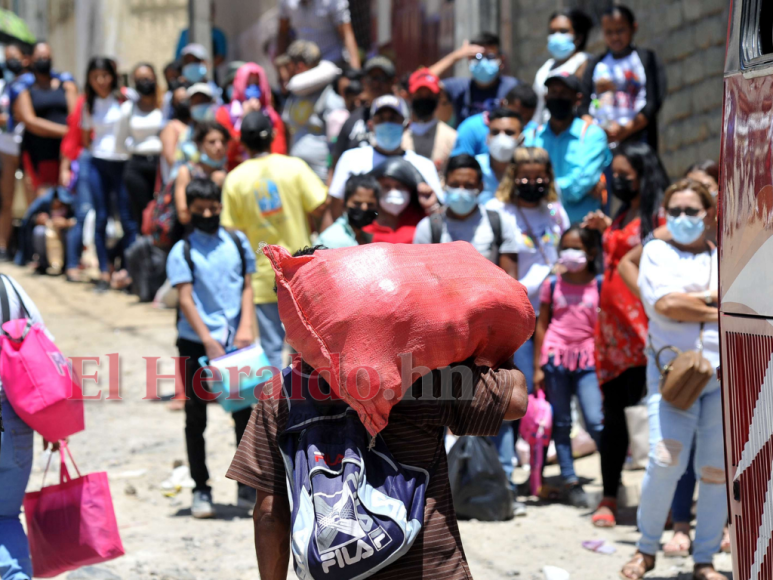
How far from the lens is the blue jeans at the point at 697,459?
4.97 m

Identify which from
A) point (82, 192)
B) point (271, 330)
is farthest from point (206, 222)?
point (82, 192)

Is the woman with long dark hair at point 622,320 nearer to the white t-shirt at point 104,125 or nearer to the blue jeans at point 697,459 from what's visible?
the blue jeans at point 697,459

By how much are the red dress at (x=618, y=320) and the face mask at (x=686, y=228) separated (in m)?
0.92

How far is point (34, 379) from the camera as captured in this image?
418 centimetres

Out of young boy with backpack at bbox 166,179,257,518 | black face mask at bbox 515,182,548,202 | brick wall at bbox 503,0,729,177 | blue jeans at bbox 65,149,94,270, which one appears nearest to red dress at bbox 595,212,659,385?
black face mask at bbox 515,182,548,202

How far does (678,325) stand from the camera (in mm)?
5043

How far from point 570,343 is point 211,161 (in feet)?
10.3

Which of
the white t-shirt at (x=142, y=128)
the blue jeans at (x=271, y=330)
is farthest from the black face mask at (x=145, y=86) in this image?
the blue jeans at (x=271, y=330)

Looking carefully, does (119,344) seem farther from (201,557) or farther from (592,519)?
(592,519)

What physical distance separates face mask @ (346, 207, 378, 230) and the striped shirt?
9.27 feet

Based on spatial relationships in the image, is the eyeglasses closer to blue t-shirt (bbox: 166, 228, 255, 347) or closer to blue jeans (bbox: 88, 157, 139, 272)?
blue t-shirt (bbox: 166, 228, 255, 347)

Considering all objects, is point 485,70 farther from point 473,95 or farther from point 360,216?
point 360,216

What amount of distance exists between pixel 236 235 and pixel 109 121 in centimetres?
595

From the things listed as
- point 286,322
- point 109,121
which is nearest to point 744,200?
point 286,322
